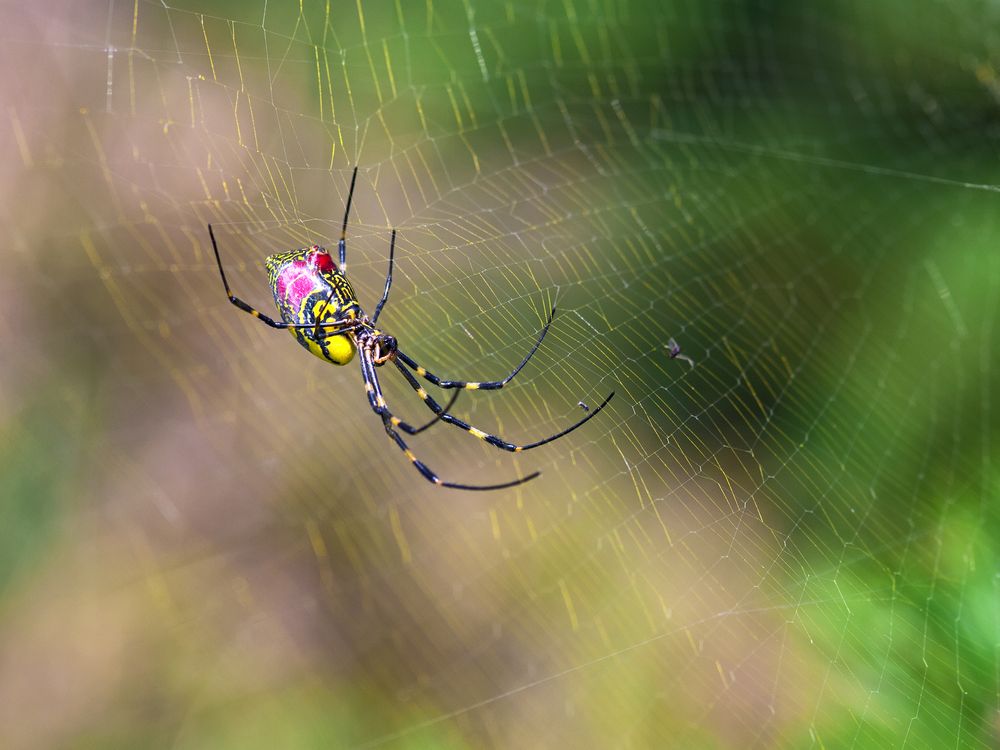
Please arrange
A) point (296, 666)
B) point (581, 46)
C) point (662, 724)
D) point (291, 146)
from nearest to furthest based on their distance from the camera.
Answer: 1. point (662, 724)
2. point (291, 146)
3. point (296, 666)
4. point (581, 46)

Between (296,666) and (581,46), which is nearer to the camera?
(296,666)

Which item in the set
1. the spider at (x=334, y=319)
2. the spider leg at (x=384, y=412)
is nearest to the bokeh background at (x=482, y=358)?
the spider at (x=334, y=319)

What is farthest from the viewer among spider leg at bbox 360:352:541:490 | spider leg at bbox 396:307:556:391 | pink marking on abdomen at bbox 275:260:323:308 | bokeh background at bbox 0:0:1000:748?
bokeh background at bbox 0:0:1000:748

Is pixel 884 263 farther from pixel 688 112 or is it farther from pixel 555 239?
pixel 555 239

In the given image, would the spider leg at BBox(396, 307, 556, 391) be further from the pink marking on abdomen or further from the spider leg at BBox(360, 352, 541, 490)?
the pink marking on abdomen

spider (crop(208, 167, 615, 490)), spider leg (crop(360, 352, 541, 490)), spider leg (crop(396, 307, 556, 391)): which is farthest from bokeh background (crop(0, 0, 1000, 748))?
spider leg (crop(360, 352, 541, 490))

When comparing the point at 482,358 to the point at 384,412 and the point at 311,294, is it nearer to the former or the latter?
the point at 384,412

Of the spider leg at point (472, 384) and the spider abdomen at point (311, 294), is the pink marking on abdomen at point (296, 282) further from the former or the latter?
the spider leg at point (472, 384)

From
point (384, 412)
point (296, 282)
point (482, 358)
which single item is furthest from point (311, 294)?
point (482, 358)

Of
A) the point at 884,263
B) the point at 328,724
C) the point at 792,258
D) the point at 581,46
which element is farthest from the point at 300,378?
the point at 884,263
